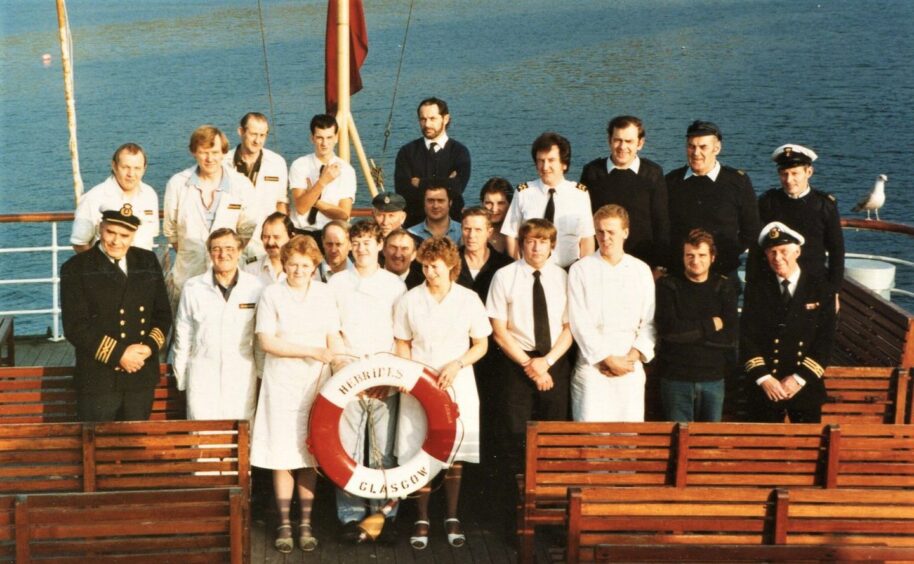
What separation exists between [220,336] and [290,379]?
1.17ft

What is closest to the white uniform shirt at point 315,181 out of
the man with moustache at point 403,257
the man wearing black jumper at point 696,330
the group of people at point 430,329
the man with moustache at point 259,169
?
the man with moustache at point 259,169

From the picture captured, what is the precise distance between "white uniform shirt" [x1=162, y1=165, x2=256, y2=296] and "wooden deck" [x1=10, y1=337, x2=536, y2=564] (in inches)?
43.6

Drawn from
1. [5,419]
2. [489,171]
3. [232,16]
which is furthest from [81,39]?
[5,419]

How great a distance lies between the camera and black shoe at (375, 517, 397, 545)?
4.78m

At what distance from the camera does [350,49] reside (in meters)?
7.70

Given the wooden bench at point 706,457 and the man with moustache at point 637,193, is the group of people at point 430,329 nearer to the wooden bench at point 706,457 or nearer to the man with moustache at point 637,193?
the man with moustache at point 637,193

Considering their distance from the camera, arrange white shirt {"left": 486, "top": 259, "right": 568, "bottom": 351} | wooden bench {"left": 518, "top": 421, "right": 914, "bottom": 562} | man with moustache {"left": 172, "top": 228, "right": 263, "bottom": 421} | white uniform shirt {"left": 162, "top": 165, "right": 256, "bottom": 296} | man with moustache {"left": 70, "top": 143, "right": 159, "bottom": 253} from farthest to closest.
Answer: white uniform shirt {"left": 162, "top": 165, "right": 256, "bottom": 296} → man with moustache {"left": 70, "top": 143, "right": 159, "bottom": 253} → white shirt {"left": 486, "top": 259, "right": 568, "bottom": 351} → man with moustache {"left": 172, "top": 228, "right": 263, "bottom": 421} → wooden bench {"left": 518, "top": 421, "right": 914, "bottom": 562}

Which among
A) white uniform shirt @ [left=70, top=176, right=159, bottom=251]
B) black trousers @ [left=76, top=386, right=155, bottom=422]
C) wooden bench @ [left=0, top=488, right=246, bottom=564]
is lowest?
wooden bench @ [left=0, top=488, right=246, bottom=564]

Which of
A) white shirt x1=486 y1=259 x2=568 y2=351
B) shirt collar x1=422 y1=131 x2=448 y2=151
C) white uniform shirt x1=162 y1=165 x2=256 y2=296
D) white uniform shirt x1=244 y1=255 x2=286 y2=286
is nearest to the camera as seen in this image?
white shirt x1=486 y1=259 x2=568 y2=351

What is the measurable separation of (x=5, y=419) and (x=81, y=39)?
3992cm

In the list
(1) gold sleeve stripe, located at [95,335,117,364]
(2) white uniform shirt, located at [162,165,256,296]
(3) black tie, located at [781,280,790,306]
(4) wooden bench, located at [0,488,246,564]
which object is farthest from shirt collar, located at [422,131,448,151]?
(4) wooden bench, located at [0,488,246,564]

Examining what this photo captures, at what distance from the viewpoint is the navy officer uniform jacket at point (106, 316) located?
4660mm

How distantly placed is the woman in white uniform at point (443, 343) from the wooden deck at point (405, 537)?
7 centimetres

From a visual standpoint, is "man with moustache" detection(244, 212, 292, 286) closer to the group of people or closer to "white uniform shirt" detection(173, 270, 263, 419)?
the group of people
